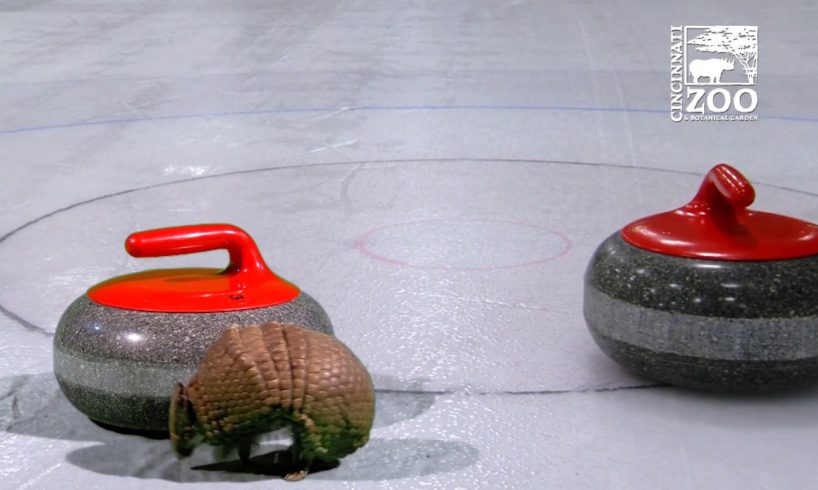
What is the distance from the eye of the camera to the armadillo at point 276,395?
2.57 metres

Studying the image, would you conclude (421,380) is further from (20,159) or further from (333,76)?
(333,76)

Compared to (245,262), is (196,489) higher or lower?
lower

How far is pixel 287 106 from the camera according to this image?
8391 mm

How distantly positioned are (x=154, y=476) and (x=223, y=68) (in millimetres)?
7513

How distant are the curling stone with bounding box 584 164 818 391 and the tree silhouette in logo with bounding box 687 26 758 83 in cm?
669

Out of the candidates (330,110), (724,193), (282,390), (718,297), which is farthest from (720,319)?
(330,110)

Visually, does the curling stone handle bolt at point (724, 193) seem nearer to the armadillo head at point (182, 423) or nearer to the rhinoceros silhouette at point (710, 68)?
the armadillo head at point (182, 423)

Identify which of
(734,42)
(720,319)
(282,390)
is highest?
(282,390)

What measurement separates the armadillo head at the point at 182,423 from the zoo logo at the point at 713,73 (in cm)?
562

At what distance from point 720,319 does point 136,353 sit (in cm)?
148

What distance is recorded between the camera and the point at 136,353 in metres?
2.85

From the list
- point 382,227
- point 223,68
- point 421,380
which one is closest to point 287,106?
point 223,68

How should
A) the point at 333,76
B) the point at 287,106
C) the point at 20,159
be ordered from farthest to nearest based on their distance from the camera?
the point at 333,76 < the point at 287,106 < the point at 20,159

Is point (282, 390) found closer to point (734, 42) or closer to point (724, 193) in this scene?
point (724, 193)
